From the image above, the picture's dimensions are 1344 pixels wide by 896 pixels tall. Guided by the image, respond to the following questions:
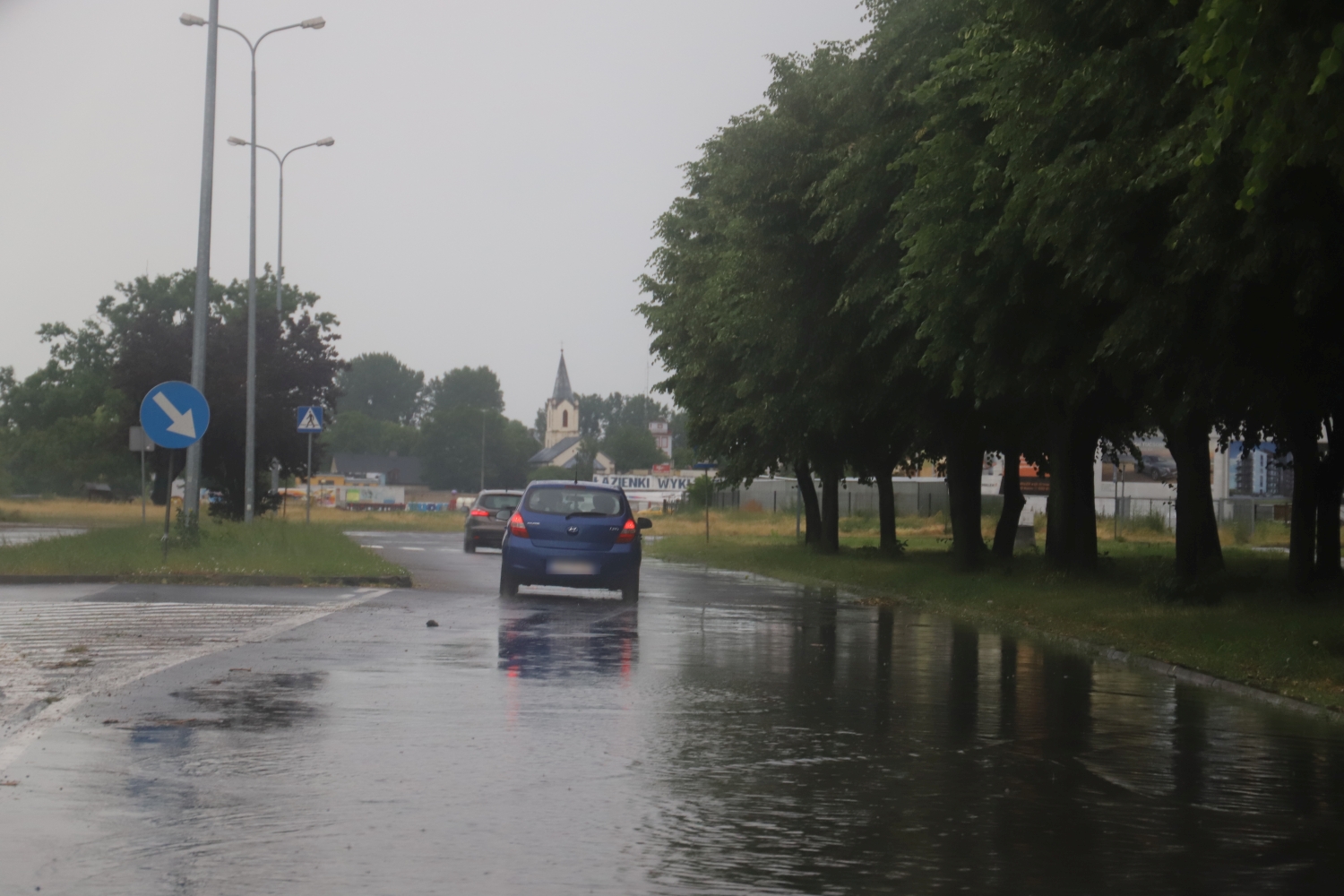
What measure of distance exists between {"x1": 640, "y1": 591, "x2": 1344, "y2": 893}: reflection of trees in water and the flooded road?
24mm

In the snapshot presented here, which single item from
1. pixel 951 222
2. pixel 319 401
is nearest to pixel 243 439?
pixel 319 401

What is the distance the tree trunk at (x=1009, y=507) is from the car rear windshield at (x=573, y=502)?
15050mm

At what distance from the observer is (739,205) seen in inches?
1032

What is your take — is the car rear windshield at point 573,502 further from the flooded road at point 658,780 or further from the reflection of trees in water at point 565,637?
the flooded road at point 658,780

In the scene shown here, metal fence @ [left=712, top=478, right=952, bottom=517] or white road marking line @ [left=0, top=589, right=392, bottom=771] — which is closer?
white road marking line @ [left=0, top=589, right=392, bottom=771]

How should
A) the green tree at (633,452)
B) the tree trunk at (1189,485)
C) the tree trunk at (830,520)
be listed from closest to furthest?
the tree trunk at (1189,485)
the tree trunk at (830,520)
the green tree at (633,452)

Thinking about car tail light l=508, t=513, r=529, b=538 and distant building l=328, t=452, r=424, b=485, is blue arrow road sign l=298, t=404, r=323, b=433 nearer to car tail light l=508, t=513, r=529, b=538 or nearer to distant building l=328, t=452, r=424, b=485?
car tail light l=508, t=513, r=529, b=538

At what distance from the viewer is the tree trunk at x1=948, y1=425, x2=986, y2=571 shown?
95.0 feet

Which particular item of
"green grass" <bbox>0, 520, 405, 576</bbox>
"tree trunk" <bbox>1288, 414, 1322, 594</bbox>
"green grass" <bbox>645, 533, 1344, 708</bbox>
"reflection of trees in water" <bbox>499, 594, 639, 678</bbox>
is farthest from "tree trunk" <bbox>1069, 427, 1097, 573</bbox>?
"green grass" <bbox>0, 520, 405, 576</bbox>

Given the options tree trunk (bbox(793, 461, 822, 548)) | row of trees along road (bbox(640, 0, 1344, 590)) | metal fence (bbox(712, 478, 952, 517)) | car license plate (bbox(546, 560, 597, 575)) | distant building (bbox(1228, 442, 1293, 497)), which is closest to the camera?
row of trees along road (bbox(640, 0, 1344, 590))

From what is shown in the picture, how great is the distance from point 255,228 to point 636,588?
77.7 ft

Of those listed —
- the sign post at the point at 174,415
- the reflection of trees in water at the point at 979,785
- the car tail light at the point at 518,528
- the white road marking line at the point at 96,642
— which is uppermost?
the sign post at the point at 174,415

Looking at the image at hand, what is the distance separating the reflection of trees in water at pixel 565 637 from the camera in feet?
42.3

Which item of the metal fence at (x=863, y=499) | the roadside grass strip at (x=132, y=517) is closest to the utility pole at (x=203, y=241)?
the roadside grass strip at (x=132, y=517)
